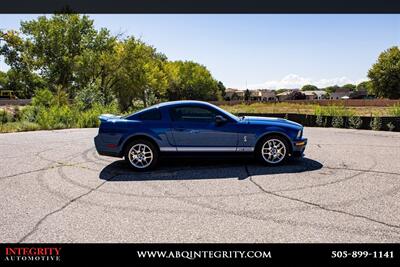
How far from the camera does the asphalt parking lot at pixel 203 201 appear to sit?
11.3ft

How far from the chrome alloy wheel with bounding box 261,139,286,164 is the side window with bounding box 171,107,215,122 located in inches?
49.4

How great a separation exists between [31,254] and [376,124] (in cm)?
Answer: 1450

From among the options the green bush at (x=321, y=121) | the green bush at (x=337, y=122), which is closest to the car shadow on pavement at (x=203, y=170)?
the green bush at (x=337, y=122)

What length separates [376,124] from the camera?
13.9 m

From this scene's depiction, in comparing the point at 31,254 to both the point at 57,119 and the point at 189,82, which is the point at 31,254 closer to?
the point at 57,119

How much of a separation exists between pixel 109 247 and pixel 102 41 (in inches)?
1823

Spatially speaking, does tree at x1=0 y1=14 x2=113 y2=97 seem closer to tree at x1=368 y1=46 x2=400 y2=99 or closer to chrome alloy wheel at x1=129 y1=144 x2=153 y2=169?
chrome alloy wheel at x1=129 y1=144 x2=153 y2=169

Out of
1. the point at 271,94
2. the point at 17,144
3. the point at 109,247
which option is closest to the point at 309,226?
the point at 109,247

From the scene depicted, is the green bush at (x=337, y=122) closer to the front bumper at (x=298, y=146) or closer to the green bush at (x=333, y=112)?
the green bush at (x=333, y=112)

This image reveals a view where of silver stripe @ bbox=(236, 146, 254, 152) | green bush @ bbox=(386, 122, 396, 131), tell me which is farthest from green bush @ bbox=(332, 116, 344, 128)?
silver stripe @ bbox=(236, 146, 254, 152)

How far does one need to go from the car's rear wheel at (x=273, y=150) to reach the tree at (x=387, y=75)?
6493 centimetres

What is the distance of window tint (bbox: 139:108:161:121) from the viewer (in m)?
6.33

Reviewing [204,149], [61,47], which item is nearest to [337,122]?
[204,149]

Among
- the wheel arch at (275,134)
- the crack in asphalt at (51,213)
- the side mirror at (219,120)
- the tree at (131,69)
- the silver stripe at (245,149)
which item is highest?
the tree at (131,69)
